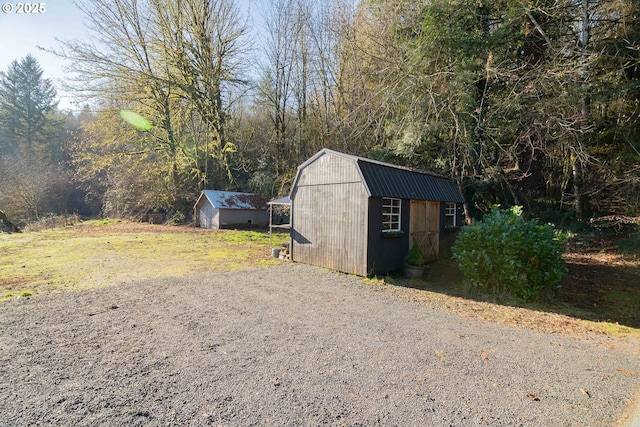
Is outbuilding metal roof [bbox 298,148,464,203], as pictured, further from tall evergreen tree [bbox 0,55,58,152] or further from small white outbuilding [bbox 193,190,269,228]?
tall evergreen tree [bbox 0,55,58,152]

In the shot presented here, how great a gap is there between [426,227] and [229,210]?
11206mm

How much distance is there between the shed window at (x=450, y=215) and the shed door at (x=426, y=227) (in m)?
1.11

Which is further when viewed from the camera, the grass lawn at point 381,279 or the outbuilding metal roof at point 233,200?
the outbuilding metal roof at point 233,200

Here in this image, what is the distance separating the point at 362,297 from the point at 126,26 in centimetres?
1975

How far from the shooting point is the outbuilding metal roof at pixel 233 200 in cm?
1670

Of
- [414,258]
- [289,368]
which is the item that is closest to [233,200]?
[414,258]

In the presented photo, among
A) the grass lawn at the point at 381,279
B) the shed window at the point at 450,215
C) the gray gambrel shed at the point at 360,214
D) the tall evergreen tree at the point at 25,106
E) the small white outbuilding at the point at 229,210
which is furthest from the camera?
the tall evergreen tree at the point at 25,106

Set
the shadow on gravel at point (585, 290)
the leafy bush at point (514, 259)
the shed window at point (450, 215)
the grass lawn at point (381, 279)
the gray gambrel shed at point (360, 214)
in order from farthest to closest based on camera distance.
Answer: the shed window at point (450, 215), the gray gambrel shed at point (360, 214), the leafy bush at point (514, 259), the shadow on gravel at point (585, 290), the grass lawn at point (381, 279)

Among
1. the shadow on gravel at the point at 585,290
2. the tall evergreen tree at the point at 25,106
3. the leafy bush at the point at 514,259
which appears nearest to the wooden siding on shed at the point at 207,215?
the shadow on gravel at the point at 585,290

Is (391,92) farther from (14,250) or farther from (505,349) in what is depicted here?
(14,250)

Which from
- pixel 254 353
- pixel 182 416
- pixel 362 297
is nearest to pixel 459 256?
pixel 362 297

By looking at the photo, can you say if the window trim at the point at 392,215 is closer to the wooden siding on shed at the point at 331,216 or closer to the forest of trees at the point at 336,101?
the wooden siding on shed at the point at 331,216

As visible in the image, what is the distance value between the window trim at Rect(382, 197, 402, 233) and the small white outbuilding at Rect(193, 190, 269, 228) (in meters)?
11.1

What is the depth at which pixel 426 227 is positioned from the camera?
910cm
